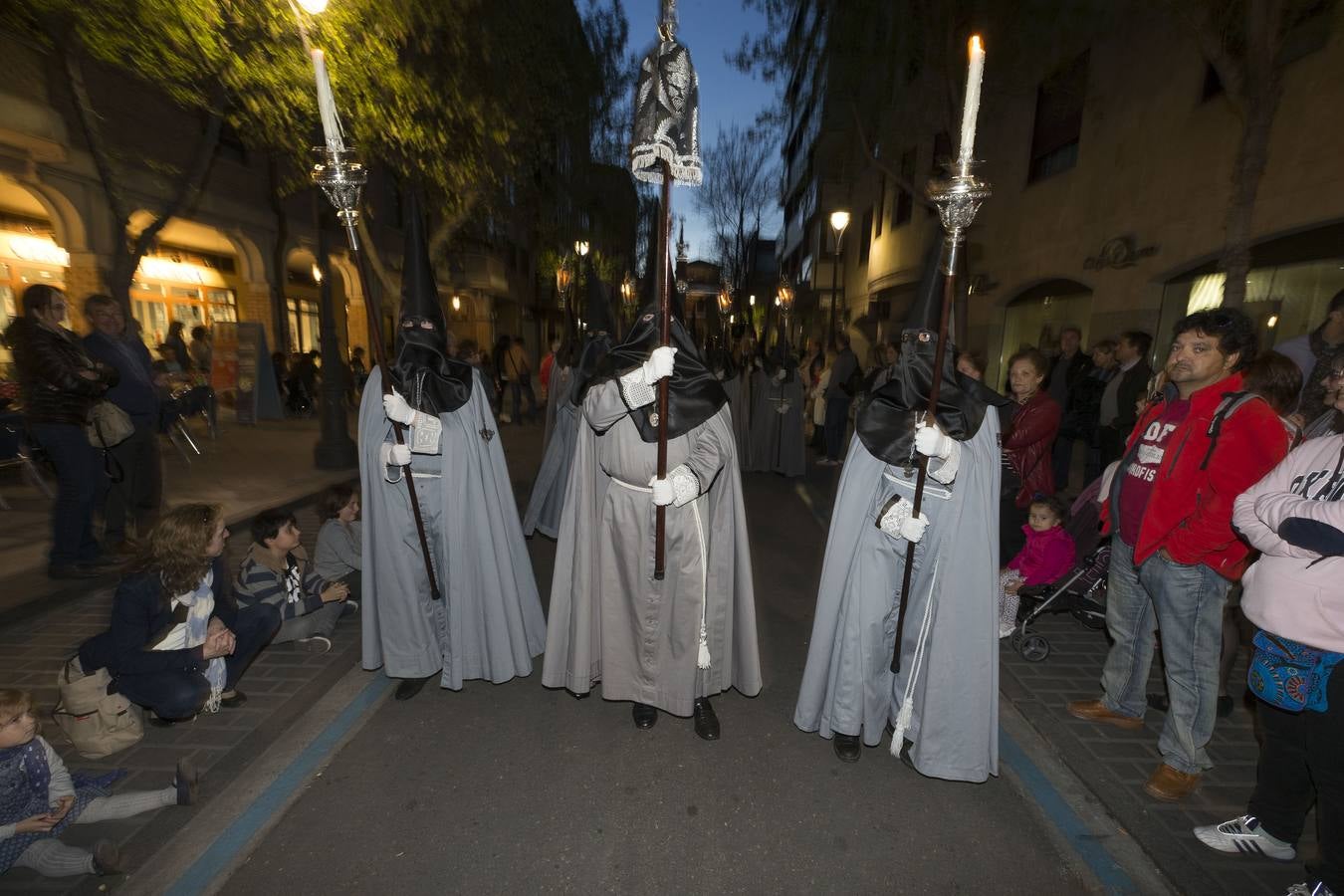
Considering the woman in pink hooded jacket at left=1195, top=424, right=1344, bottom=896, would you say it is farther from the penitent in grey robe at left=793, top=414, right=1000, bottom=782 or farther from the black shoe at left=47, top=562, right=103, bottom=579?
the black shoe at left=47, top=562, right=103, bottom=579

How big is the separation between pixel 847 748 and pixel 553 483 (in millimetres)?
4152

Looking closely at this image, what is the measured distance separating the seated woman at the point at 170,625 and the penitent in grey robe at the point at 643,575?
1.76 metres

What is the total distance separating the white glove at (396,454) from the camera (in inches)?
129

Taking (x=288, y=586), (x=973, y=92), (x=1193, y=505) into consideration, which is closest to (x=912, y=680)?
(x=1193, y=505)

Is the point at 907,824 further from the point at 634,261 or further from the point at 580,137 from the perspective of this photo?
the point at 634,261

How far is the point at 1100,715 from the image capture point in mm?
3461

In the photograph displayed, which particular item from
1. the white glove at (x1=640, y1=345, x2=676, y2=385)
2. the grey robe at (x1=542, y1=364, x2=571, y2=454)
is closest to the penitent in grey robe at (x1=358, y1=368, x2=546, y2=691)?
the white glove at (x1=640, y1=345, x2=676, y2=385)

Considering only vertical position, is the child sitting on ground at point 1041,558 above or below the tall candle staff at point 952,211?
below

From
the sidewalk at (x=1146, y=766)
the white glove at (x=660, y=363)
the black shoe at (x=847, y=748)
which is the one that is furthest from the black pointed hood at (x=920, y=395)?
Result: the sidewalk at (x=1146, y=766)

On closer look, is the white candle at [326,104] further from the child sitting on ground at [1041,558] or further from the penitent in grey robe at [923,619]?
the child sitting on ground at [1041,558]

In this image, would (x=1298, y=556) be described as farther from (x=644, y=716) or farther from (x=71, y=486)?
(x=71, y=486)

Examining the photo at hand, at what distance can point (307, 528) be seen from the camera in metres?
6.92

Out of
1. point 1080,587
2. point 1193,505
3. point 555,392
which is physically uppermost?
point 555,392

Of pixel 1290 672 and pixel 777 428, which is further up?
pixel 777 428
